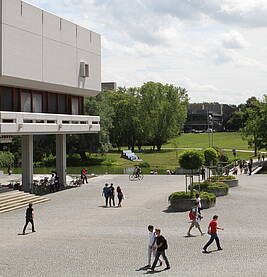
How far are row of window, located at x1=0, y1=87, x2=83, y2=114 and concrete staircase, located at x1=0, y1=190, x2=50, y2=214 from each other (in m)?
5.40

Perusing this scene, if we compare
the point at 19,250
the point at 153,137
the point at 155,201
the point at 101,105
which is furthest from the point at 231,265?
the point at 153,137

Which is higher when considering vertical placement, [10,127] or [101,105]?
[101,105]

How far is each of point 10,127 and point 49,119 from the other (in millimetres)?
4340

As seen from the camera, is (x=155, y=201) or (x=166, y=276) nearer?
(x=166, y=276)

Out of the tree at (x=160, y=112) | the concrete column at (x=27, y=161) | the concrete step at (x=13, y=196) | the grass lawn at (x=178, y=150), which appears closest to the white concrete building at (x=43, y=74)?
the concrete column at (x=27, y=161)

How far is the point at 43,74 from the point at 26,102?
2.38m

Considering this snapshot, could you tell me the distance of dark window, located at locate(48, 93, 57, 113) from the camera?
36.3m

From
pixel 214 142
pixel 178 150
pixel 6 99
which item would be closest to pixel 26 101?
pixel 6 99

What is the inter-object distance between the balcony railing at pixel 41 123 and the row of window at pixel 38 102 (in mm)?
1121

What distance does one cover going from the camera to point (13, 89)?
3231 cm

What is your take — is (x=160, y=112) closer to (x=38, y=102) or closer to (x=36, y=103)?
(x=38, y=102)

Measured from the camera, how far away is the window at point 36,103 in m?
34.3

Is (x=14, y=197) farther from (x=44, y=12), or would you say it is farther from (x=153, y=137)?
(x=153, y=137)

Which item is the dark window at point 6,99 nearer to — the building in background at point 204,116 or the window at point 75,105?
the window at point 75,105
